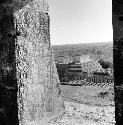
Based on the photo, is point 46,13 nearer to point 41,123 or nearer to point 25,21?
point 25,21

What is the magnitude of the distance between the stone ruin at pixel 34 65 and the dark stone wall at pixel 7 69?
0.05m

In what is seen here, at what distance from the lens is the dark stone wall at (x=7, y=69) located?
8.79ft

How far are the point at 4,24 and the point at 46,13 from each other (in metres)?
0.68

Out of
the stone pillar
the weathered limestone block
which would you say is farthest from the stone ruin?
the stone pillar

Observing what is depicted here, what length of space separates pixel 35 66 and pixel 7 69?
1.25ft

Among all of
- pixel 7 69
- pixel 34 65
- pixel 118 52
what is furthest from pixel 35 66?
pixel 118 52

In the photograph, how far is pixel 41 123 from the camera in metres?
3.03

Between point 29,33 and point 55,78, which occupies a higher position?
point 29,33

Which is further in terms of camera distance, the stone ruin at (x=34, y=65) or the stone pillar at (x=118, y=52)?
the stone ruin at (x=34, y=65)

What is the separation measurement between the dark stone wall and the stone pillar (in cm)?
136

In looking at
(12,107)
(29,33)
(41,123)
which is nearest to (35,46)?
(29,33)

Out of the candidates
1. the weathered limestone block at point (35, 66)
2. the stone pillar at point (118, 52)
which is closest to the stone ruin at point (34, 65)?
the weathered limestone block at point (35, 66)

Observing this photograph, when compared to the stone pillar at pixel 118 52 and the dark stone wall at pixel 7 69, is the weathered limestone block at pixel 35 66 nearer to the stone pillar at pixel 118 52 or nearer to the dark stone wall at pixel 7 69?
the dark stone wall at pixel 7 69

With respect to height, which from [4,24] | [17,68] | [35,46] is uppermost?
[4,24]
